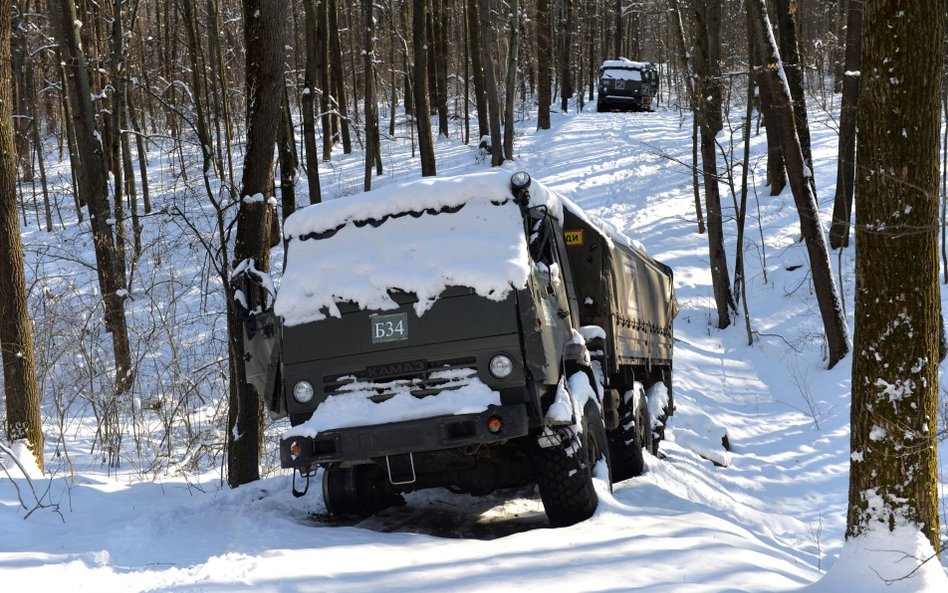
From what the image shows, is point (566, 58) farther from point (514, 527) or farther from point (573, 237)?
point (514, 527)

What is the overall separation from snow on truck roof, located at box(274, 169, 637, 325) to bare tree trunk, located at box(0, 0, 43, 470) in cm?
344

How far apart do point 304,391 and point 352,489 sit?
1.03 metres

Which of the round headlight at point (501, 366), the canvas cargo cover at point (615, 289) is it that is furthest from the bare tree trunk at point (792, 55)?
the round headlight at point (501, 366)

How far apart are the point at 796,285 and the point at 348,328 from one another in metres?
16.0

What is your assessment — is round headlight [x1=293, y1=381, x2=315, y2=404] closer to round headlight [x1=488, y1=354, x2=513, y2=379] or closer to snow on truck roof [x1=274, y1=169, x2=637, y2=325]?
snow on truck roof [x1=274, y1=169, x2=637, y2=325]

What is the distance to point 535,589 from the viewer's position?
4711mm

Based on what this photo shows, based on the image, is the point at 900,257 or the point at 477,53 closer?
the point at 900,257

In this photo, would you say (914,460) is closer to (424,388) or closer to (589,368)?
(589,368)

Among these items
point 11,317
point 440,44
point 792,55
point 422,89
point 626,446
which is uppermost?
point 440,44

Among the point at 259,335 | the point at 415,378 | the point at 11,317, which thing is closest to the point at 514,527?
the point at 415,378

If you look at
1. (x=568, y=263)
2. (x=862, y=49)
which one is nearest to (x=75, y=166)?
(x=568, y=263)

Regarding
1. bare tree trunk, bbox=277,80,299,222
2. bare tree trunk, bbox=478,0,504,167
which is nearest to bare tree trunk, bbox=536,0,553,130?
bare tree trunk, bbox=478,0,504,167

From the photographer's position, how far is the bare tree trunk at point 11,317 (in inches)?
332

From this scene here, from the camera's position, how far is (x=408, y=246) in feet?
21.4
